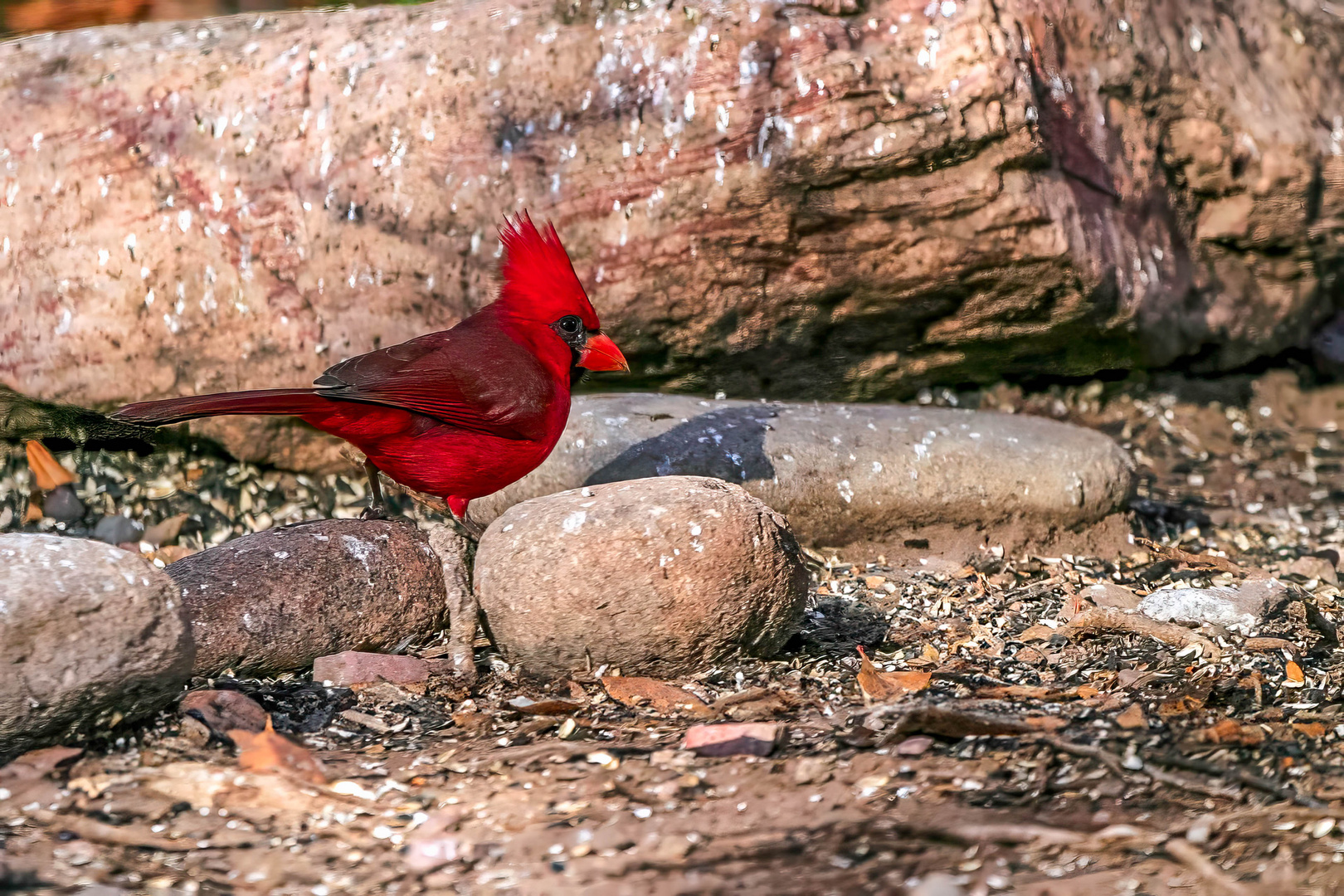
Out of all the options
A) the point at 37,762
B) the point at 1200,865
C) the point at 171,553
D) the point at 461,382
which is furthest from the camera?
the point at 171,553

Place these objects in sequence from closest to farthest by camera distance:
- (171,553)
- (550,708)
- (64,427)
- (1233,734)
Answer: (1233,734), (550,708), (171,553), (64,427)

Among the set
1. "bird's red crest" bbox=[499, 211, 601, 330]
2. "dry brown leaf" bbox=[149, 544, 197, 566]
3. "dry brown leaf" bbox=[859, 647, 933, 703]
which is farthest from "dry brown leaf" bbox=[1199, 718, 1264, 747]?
"dry brown leaf" bbox=[149, 544, 197, 566]

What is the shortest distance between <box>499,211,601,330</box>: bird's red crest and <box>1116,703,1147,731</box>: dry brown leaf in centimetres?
182

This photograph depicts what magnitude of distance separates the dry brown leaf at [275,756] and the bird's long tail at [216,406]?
2.63ft

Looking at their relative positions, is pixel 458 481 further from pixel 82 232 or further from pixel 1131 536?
pixel 1131 536

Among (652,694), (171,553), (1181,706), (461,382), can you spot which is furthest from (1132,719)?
(171,553)

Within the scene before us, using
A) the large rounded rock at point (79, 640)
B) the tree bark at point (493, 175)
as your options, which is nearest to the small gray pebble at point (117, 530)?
the tree bark at point (493, 175)

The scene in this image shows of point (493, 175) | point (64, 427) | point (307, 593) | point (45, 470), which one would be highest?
point (493, 175)

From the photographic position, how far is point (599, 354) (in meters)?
3.86

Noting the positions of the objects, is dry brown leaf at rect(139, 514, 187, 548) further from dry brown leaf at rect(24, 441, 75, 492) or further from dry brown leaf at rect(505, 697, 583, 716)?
dry brown leaf at rect(505, 697, 583, 716)

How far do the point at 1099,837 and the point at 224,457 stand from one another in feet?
11.4

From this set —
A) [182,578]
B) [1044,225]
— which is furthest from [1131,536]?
[182,578]

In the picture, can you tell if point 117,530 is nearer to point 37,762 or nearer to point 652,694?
point 37,762

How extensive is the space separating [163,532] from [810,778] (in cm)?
270
